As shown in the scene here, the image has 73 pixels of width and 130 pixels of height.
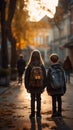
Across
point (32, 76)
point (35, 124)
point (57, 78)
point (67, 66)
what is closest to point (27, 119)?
point (35, 124)

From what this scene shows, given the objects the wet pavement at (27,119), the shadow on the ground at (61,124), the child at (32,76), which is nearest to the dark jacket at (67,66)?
the wet pavement at (27,119)

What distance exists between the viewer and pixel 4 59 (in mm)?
31750

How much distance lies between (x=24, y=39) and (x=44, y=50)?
3529 cm

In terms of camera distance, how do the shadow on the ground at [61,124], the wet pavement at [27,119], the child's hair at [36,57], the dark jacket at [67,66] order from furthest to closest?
1. the dark jacket at [67,66]
2. the child's hair at [36,57]
3. the wet pavement at [27,119]
4. the shadow on the ground at [61,124]

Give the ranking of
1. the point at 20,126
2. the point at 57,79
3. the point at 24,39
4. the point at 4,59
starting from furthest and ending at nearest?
the point at 24,39
the point at 4,59
the point at 57,79
the point at 20,126

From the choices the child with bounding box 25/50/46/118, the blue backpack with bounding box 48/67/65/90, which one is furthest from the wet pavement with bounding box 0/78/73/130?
the blue backpack with bounding box 48/67/65/90

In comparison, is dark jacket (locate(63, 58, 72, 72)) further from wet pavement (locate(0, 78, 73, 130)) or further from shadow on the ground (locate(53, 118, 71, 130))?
shadow on the ground (locate(53, 118, 71, 130))

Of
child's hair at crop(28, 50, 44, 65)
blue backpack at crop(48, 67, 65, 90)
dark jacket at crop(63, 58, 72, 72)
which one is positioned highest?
child's hair at crop(28, 50, 44, 65)

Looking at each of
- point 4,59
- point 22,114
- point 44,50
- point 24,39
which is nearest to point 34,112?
point 22,114

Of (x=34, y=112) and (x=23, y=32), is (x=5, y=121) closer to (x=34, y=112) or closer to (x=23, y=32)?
(x=34, y=112)

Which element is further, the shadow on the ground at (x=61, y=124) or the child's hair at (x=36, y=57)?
the child's hair at (x=36, y=57)

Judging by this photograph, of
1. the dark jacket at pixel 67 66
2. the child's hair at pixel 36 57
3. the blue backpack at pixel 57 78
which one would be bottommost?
the dark jacket at pixel 67 66

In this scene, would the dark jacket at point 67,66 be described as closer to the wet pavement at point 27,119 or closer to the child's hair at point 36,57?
the wet pavement at point 27,119

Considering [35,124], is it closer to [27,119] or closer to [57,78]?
[27,119]
